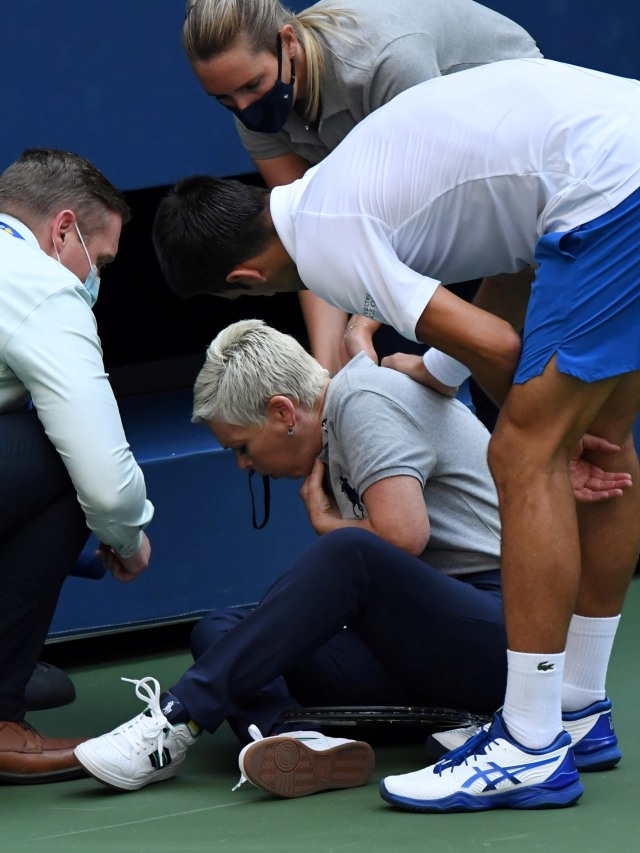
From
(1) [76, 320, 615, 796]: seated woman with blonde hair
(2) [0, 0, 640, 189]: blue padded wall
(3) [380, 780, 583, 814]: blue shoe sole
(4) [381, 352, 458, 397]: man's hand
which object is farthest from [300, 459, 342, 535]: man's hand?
(2) [0, 0, 640, 189]: blue padded wall

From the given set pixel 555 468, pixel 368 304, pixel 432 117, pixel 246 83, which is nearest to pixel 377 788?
pixel 555 468

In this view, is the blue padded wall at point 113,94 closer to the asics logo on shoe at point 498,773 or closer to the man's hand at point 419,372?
the man's hand at point 419,372

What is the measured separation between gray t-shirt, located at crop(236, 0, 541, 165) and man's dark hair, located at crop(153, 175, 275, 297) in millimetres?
487

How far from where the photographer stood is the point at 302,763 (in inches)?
87.3

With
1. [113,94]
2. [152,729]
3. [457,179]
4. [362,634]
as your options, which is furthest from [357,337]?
[113,94]

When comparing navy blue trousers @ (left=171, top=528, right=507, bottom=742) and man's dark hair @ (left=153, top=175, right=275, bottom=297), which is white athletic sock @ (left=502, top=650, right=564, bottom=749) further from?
man's dark hair @ (left=153, top=175, right=275, bottom=297)

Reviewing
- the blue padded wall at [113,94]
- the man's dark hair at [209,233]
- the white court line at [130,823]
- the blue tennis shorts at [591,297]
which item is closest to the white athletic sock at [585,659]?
the blue tennis shorts at [591,297]

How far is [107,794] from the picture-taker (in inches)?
93.4

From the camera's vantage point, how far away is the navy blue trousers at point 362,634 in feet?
7.47

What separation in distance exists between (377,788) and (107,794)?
48cm

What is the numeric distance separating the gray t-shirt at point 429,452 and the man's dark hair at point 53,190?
0.58 metres

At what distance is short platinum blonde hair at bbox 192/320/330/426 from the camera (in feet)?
8.55

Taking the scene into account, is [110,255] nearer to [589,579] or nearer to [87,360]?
[87,360]

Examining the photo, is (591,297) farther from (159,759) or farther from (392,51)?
(159,759)
